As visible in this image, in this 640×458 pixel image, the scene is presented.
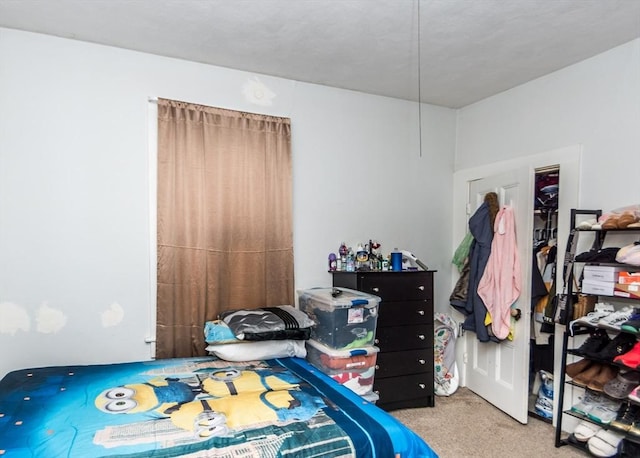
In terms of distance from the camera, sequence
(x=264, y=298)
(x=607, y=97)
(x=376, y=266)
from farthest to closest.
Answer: (x=376, y=266) < (x=264, y=298) < (x=607, y=97)

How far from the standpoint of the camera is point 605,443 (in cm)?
246

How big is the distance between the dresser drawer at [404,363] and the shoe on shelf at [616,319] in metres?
1.30

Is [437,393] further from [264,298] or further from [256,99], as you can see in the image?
[256,99]

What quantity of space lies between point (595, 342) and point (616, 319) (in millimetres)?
236

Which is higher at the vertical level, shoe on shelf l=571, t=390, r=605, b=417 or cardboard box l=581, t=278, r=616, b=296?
cardboard box l=581, t=278, r=616, b=296

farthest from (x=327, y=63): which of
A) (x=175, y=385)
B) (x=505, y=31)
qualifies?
(x=175, y=385)

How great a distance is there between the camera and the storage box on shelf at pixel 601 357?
2.39 metres

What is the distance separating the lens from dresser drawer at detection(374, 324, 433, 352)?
3.19 m

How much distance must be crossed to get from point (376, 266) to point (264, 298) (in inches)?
38.9

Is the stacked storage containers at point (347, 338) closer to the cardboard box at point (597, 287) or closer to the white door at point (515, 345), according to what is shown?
the white door at point (515, 345)

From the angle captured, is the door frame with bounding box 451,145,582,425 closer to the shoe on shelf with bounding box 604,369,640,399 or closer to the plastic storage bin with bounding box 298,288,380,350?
the shoe on shelf with bounding box 604,369,640,399

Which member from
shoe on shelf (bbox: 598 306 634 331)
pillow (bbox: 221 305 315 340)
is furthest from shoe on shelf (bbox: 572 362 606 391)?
pillow (bbox: 221 305 315 340)

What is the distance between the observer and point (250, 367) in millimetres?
2469

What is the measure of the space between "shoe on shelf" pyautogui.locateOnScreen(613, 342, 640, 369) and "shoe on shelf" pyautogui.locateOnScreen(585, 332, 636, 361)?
45 mm
